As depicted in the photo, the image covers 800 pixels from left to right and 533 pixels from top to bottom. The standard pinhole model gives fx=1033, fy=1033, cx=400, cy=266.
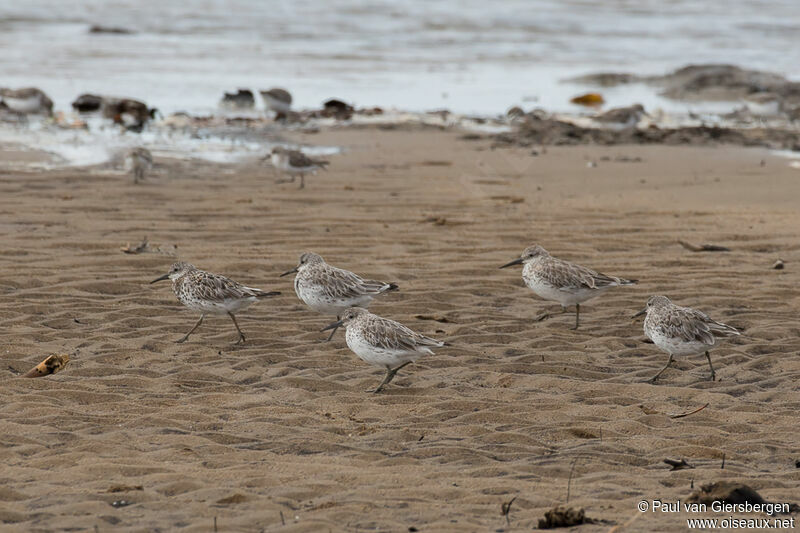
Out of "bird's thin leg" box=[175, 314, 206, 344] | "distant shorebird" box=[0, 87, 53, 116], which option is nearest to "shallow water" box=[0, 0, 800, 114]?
"distant shorebird" box=[0, 87, 53, 116]

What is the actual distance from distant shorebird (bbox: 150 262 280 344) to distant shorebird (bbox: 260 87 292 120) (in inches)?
462

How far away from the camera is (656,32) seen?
39.6m

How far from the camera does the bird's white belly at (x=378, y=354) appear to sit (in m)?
7.34

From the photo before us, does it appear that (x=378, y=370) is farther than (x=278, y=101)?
No

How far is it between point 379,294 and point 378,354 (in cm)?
145

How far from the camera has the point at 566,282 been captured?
8906 millimetres

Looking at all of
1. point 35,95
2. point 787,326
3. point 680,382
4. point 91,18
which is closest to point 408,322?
point 680,382

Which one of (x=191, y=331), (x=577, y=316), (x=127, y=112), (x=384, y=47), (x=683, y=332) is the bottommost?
(x=384, y=47)

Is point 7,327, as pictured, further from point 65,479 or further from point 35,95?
point 35,95

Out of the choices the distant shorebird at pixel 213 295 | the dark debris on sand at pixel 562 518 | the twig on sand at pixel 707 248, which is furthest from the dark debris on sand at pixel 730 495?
the twig on sand at pixel 707 248

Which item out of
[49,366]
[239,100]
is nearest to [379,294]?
[49,366]

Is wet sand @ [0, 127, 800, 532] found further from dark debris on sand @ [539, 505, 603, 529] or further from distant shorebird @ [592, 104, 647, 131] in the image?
distant shorebird @ [592, 104, 647, 131]

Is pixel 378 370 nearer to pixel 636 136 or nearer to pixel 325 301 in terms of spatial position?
pixel 325 301

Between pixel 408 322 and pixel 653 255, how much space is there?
357cm
